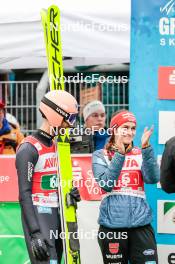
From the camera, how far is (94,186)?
6738 mm

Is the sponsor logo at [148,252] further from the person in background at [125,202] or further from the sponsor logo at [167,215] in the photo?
the sponsor logo at [167,215]

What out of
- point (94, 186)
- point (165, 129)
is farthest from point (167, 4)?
point (94, 186)

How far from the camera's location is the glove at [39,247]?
488 cm

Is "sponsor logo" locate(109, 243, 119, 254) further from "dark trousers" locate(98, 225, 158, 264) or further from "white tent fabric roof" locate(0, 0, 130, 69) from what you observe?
"white tent fabric roof" locate(0, 0, 130, 69)

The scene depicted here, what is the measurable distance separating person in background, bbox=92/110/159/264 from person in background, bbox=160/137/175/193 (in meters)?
0.83

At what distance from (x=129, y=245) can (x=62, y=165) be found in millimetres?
850

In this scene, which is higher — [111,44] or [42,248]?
[111,44]

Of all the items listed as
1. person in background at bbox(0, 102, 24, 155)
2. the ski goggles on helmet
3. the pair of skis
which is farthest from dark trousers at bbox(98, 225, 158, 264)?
person in background at bbox(0, 102, 24, 155)

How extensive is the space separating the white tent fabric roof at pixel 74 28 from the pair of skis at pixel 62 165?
704 mm

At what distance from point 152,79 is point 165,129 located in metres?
0.47

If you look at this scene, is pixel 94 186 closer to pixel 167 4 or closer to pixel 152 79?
pixel 152 79

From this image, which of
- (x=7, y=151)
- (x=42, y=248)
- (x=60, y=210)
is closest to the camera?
(x=42, y=248)

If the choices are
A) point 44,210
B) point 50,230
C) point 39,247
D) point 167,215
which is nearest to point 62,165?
point 44,210

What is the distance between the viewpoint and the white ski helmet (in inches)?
203
